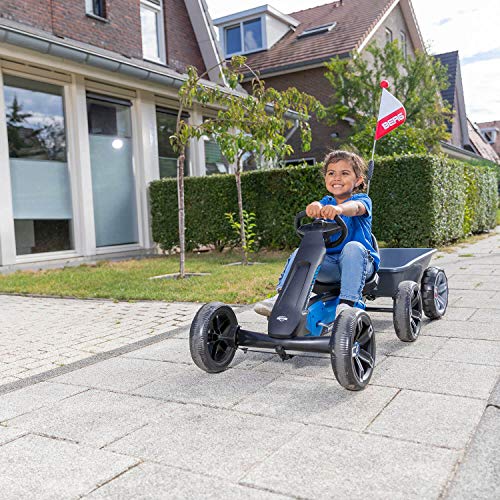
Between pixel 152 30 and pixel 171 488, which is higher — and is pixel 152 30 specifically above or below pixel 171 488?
above

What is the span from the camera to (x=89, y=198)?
11.0 metres

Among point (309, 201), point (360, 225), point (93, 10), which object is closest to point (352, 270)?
point (360, 225)

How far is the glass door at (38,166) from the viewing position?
9836 millimetres

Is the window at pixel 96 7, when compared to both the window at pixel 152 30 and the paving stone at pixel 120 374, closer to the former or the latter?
the window at pixel 152 30

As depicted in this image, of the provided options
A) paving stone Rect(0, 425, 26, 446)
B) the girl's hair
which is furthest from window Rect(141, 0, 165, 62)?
paving stone Rect(0, 425, 26, 446)

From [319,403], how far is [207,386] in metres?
0.72

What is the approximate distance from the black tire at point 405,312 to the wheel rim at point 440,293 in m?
0.74

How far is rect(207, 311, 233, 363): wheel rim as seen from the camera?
350 centimetres

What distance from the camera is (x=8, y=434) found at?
2.77 meters

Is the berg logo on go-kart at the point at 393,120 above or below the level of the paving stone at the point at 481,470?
above

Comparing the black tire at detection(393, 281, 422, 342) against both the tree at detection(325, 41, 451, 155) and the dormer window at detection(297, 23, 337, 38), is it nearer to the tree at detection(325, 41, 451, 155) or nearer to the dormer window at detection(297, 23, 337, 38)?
the tree at detection(325, 41, 451, 155)

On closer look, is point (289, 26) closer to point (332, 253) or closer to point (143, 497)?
point (332, 253)

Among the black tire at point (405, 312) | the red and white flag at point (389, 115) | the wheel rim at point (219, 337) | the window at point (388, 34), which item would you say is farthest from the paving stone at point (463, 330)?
the window at point (388, 34)

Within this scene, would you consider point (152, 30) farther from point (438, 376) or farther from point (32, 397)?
point (438, 376)
